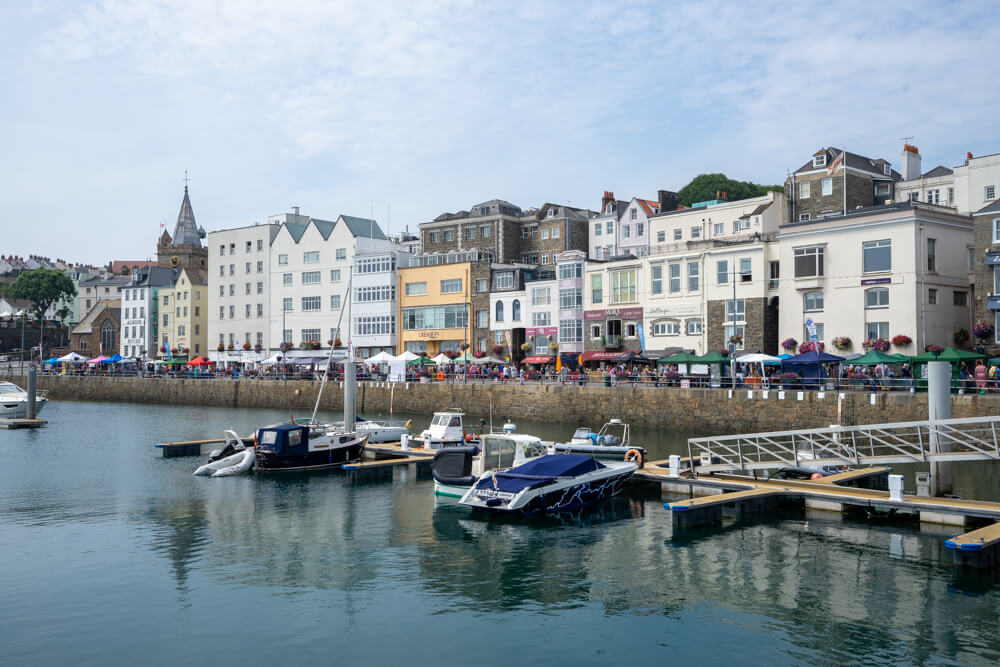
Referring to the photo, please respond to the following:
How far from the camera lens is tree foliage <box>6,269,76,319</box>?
5728 inches

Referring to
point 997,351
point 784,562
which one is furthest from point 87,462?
point 997,351

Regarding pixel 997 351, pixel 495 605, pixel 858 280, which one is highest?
pixel 858 280

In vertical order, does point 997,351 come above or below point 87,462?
above

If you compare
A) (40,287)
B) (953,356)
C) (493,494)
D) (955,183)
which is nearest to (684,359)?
(953,356)

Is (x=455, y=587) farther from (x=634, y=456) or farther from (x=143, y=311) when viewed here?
(x=143, y=311)

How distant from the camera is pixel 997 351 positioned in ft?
154

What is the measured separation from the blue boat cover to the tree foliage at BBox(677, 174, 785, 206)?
72275 mm

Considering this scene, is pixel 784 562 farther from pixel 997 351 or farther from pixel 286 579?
pixel 997 351

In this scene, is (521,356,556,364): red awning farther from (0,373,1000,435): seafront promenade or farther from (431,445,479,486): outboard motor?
(431,445,479,486): outboard motor

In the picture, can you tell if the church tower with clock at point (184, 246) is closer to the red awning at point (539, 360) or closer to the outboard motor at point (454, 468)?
the red awning at point (539, 360)

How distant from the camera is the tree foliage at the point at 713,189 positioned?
3794 inches

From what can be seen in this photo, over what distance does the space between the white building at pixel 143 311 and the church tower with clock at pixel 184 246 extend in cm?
603

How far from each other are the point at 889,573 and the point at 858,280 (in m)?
36.8

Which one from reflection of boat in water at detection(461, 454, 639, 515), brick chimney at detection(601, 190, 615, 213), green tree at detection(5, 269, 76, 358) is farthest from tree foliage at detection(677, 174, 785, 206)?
green tree at detection(5, 269, 76, 358)
